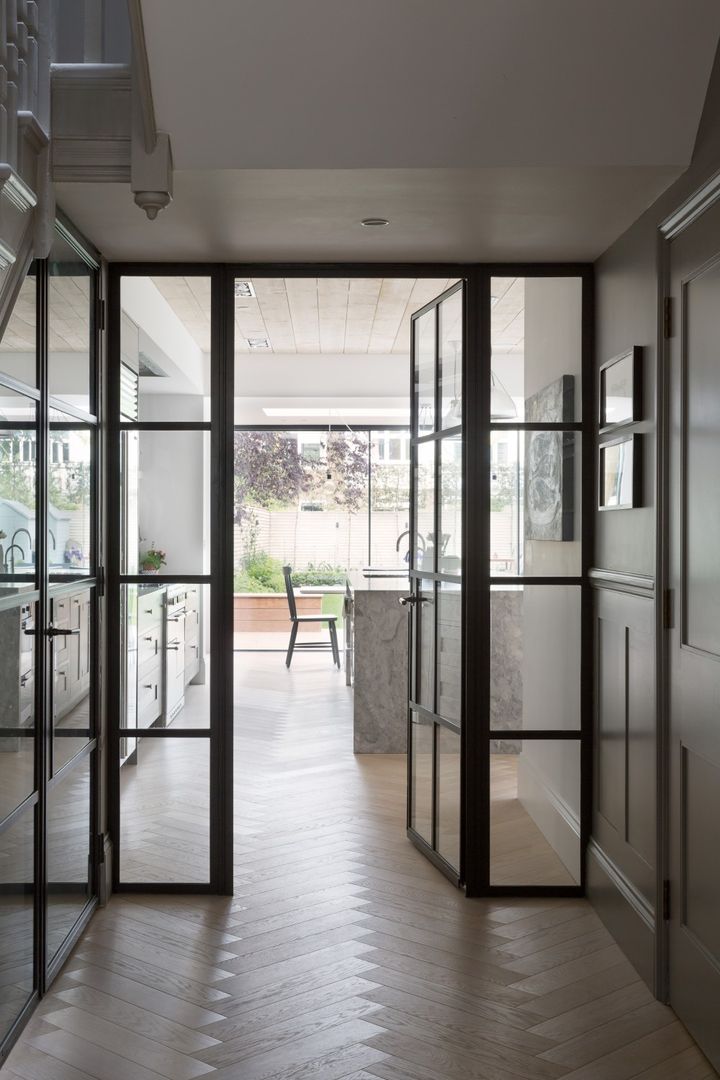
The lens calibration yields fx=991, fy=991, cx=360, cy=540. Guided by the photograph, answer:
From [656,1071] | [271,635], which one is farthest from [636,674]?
[271,635]

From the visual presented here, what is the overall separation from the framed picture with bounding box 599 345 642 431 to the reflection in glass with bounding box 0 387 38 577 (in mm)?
1810

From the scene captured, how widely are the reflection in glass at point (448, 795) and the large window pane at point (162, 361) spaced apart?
1579 mm

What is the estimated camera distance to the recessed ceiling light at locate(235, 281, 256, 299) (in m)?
5.56

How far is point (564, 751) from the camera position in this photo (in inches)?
148

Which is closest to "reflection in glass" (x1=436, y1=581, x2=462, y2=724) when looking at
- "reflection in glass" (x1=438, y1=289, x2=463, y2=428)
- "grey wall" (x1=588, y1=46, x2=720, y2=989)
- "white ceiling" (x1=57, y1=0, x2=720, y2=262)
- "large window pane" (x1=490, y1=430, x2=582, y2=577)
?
"large window pane" (x1=490, y1=430, x2=582, y2=577)

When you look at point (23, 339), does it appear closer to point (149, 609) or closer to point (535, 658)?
point (149, 609)

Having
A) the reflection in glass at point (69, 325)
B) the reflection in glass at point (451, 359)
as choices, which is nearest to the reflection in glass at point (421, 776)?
A: the reflection in glass at point (451, 359)

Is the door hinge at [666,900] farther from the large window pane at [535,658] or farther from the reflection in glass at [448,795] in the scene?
the reflection in glass at [448,795]

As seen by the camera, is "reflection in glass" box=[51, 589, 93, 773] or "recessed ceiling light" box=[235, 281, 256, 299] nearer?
"reflection in glass" box=[51, 589, 93, 773]

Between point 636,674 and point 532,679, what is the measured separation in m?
→ 0.66

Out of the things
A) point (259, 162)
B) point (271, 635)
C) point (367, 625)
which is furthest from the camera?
point (271, 635)

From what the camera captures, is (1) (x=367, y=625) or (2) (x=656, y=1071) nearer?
(2) (x=656, y=1071)

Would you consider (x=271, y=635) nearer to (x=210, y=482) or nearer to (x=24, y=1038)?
(x=210, y=482)

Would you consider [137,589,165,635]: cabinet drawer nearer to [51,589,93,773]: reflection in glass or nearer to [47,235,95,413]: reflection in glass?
[51,589,93,773]: reflection in glass
